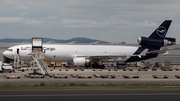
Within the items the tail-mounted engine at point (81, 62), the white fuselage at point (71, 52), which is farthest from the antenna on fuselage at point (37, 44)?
the tail-mounted engine at point (81, 62)

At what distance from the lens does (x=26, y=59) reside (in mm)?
67375

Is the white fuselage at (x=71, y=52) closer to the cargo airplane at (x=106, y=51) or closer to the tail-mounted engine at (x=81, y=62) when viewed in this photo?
the cargo airplane at (x=106, y=51)

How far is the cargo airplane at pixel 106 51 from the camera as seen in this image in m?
68.7

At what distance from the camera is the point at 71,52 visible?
7056 centimetres

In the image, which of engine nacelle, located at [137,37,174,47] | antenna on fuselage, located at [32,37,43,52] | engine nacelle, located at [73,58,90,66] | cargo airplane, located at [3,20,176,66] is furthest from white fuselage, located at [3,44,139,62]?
engine nacelle, located at [137,37,174,47]

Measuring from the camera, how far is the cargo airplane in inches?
2704

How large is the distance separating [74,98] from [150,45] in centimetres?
5090

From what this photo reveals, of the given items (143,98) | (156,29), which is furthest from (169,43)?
(143,98)

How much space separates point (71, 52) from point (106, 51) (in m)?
8.00

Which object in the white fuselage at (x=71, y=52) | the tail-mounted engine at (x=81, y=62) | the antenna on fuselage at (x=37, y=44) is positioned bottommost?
the tail-mounted engine at (x=81, y=62)

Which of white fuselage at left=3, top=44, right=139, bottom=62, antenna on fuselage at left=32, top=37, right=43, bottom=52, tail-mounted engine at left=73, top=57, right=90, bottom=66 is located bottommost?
tail-mounted engine at left=73, top=57, right=90, bottom=66

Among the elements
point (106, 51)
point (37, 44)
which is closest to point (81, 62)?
point (106, 51)

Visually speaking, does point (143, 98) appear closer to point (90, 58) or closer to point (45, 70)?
point (45, 70)

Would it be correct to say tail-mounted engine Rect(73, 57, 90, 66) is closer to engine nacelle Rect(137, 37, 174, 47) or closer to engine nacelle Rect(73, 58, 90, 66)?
engine nacelle Rect(73, 58, 90, 66)
